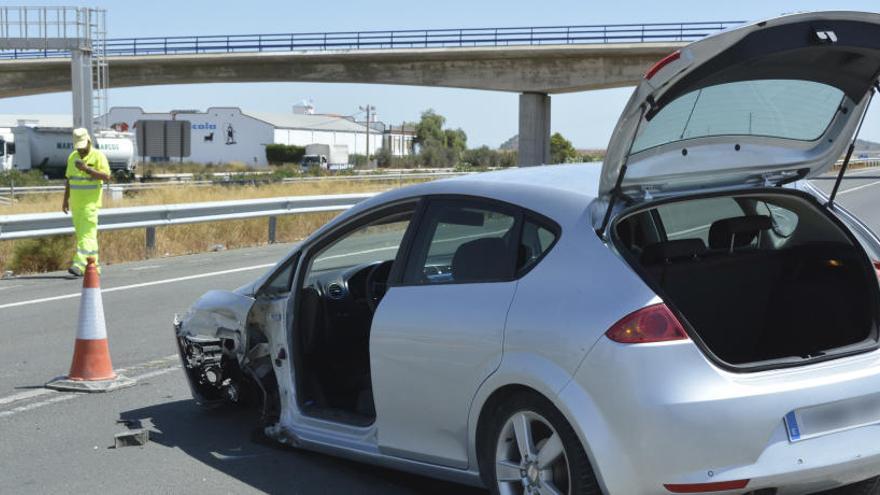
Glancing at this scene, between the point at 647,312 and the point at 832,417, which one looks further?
the point at 832,417

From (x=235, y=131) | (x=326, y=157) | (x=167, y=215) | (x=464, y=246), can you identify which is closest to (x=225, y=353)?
(x=464, y=246)

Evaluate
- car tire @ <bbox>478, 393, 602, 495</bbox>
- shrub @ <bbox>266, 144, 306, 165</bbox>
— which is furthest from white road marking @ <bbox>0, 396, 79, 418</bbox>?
shrub @ <bbox>266, 144, 306, 165</bbox>

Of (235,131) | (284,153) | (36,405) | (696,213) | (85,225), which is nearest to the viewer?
(696,213)

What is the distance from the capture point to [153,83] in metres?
62.4

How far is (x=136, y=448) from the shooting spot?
6309 mm

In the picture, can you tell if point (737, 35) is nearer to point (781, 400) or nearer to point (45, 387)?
point (781, 400)

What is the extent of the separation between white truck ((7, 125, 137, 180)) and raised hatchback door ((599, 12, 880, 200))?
55.6 metres

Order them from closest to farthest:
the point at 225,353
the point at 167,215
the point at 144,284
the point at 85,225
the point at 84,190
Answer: the point at 225,353
the point at 144,284
the point at 85,225
the point at 84,190
the point at 167,215

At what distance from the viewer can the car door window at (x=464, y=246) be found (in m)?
4.78

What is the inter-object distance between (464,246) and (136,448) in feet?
8.23

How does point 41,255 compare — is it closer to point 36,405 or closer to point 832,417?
point 36,405

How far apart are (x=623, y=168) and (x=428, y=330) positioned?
113cm

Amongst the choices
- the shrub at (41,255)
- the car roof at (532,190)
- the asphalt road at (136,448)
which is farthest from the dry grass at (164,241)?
the car roof at (532,190)

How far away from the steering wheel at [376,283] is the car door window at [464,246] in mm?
669
